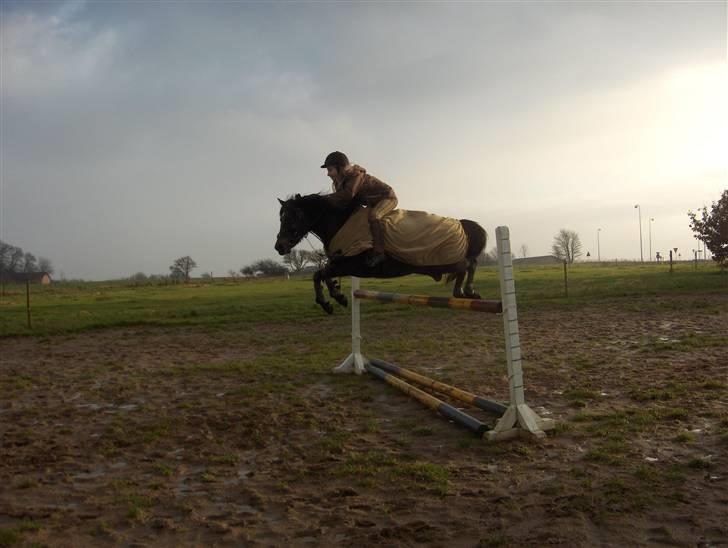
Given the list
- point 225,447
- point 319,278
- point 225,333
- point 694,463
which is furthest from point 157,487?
point 225,333

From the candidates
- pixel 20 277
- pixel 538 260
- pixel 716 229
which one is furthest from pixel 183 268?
pixel 538 260

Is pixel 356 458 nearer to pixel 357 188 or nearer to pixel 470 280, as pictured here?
pixel 470 280

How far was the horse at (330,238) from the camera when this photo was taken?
450cm

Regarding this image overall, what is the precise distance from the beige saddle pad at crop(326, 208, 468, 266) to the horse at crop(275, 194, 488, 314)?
8cm

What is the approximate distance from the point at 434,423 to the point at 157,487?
2.74 meters

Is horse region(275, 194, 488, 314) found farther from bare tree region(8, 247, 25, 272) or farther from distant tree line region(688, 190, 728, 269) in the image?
bare tree region(8, 247, 25, 272)

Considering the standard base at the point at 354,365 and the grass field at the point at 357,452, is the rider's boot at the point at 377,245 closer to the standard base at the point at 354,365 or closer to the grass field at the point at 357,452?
the grass field at the point at 357,452

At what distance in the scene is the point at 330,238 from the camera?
4.73m

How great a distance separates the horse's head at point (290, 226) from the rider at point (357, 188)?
330mm

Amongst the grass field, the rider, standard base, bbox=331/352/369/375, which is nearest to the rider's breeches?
the rider

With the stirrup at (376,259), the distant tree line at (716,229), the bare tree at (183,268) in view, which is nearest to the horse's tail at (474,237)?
the stirrup at (376,259)

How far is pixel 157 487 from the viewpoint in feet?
13.1

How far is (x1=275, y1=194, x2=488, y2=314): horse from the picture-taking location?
14.8 feet

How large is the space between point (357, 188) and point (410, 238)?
63cm
